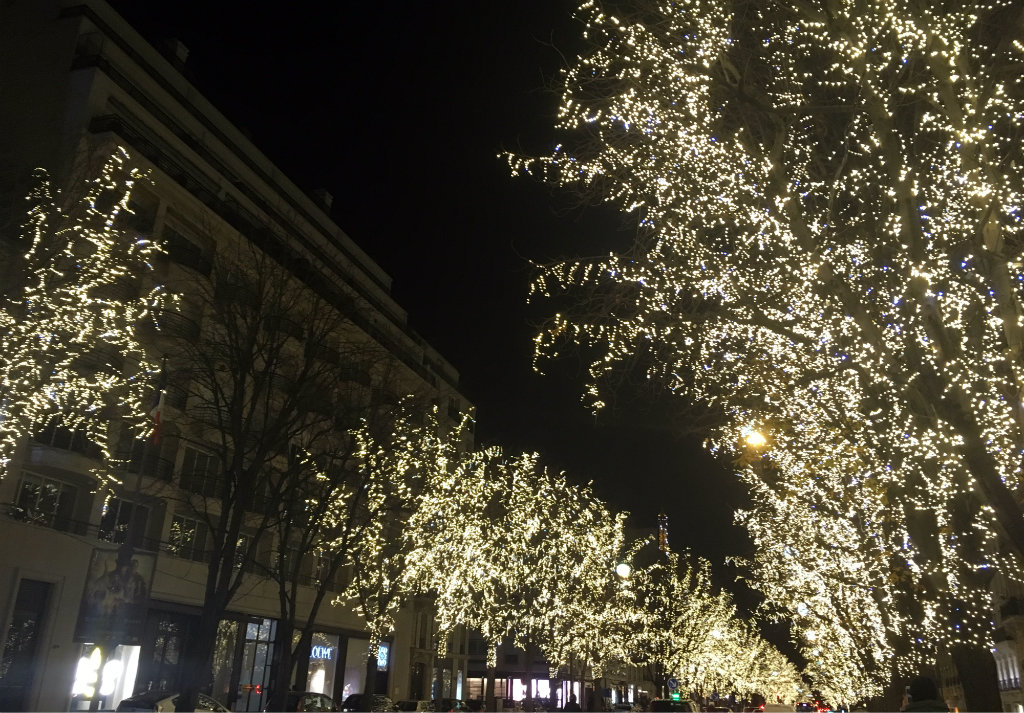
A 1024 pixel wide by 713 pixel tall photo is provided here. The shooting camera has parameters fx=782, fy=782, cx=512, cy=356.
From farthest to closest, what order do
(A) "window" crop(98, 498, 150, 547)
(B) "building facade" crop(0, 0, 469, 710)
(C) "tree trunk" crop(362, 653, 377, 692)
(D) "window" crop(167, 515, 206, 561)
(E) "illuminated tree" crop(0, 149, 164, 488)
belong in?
(C) "tree trunk" crop(362, 653, 377, 692)
(D) "window" crop(167, 515, 206, 561)
(A) "window" crop(98, 498, 150, 547)
(B) "building facade" crop(0, 0, 469, 710)
(E) "illuminated tree" crop(0, 149, 164, 488)

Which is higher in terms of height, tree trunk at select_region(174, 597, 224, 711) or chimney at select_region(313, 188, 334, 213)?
chimney at select_region(313, 188, 334, 213)

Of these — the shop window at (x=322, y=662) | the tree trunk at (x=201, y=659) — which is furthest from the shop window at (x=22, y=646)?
the shop window at (x=322, y=662)

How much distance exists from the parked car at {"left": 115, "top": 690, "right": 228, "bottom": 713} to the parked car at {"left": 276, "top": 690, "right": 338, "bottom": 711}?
4.38 m

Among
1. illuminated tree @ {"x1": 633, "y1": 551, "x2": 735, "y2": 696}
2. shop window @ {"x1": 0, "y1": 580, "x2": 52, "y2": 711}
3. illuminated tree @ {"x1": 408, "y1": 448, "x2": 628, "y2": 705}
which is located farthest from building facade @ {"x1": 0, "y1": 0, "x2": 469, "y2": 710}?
illuminated tree @ {"x1": 633, "y1": 551, "x2": 735, "y2": 696}

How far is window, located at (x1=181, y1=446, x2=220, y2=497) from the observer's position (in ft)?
90.4

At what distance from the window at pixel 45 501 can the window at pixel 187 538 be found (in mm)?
3880

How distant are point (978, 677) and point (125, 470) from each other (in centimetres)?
2324

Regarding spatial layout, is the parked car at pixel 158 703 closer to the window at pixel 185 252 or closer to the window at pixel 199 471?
the window at pixel 199 471

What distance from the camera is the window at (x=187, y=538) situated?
2691 cm

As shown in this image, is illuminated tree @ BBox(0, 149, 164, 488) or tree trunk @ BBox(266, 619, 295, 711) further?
tree trunk @ BBox(266, 619, 295, 711)

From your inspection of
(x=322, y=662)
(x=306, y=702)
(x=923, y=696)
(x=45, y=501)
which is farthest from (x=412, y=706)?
Answer: (x=923, y=696)

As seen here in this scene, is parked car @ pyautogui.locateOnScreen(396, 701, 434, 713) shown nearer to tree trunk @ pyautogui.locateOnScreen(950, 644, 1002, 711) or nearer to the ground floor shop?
the ground floor shop

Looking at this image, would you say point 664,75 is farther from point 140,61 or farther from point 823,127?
point 140,61

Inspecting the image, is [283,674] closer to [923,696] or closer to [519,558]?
[519,558]
